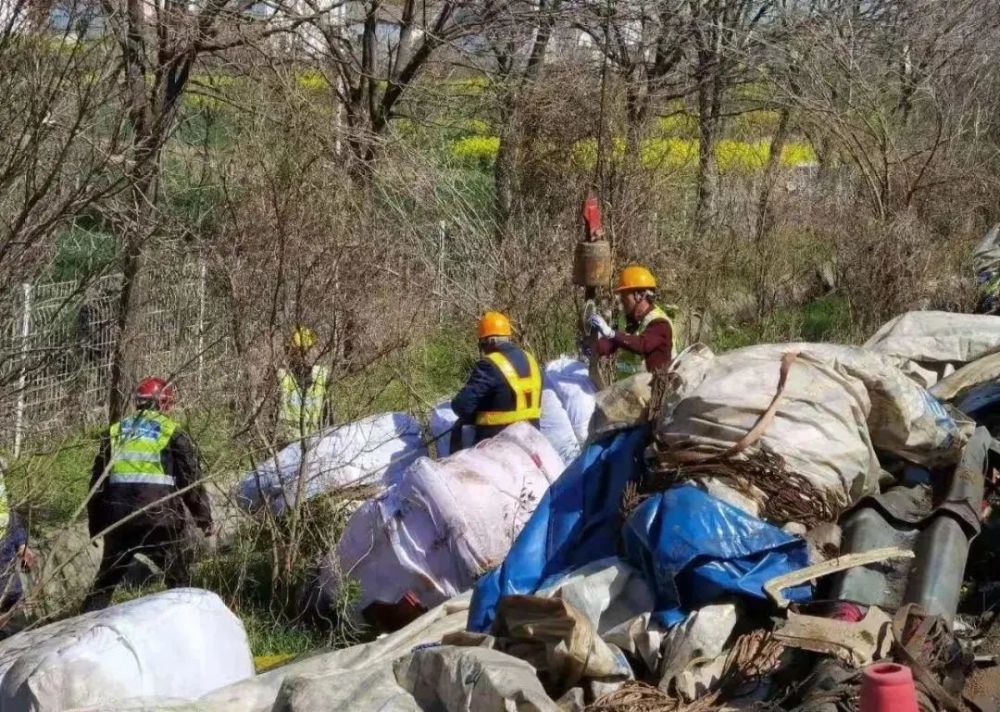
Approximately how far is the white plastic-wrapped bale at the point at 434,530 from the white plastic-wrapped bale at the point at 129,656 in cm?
143

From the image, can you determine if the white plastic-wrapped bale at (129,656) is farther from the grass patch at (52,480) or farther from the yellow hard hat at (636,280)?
the yellow hard hat at (636,280)

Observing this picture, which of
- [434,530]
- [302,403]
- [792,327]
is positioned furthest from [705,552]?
[792,327]

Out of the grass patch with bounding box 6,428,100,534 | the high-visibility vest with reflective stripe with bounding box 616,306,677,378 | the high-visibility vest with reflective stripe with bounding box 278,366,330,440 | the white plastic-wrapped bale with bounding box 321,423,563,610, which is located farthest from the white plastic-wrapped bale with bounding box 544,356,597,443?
the grass patch with bounding box 6,428,100,534

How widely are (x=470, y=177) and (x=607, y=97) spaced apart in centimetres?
289

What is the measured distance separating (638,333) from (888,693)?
5.62 metres

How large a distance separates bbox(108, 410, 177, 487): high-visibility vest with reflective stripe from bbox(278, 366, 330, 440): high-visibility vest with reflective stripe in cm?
58

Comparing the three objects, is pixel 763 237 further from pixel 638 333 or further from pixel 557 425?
pixel 557 425

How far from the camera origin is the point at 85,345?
5.55 metres

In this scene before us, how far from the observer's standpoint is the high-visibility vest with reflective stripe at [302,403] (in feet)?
22.7

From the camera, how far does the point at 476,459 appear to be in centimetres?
679

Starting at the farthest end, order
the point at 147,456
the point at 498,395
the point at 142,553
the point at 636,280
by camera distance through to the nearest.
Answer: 1. the point at 636,280
2. the point at 498,395
3. the point at 142,553
4. the point at 147,456

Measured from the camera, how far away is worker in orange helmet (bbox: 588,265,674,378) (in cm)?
824

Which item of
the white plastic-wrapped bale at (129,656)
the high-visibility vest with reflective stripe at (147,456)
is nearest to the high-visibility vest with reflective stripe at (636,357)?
the high-visibility vest with reflective stripe at (147,456)

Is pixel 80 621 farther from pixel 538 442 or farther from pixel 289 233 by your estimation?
pixel 538 442
